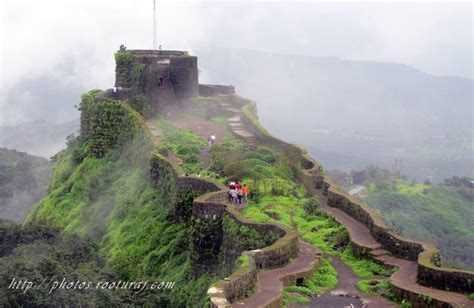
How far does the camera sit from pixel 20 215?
56.5m

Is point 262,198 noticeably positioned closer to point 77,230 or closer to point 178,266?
point 178,266

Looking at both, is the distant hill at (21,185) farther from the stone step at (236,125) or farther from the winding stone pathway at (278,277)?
the winding stone pathway at (278,277)

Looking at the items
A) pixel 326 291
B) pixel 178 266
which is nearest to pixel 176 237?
→ pixel 178 266

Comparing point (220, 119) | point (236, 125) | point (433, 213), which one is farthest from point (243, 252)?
point (433, 213)

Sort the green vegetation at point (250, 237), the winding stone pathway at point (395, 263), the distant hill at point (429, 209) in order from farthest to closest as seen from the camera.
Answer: the distant hill at point (429, 209) → the green vegetation at point (250, 237) → the winding stone pathway at point (395, 263)

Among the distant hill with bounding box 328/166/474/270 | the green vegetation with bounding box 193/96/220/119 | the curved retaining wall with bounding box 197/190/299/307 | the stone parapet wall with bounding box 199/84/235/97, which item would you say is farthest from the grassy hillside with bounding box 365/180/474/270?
the curved retaining wall with bounding box 197/190/299/307

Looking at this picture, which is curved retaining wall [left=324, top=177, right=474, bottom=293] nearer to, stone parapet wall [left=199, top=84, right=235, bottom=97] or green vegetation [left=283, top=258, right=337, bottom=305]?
green vegetation [left=283, top=258, right=337, bottom=305]

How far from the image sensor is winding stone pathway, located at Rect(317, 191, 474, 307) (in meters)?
17.4

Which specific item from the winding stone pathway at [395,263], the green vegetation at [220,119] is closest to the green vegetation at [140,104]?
the green vegetation at [220,119]

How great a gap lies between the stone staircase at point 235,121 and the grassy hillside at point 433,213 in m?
22.1

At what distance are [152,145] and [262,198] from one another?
28.2 feet

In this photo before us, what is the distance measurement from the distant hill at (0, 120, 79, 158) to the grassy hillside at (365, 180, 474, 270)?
235 ft

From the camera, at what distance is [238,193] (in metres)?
24.5

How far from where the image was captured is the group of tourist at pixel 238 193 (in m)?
24.2
